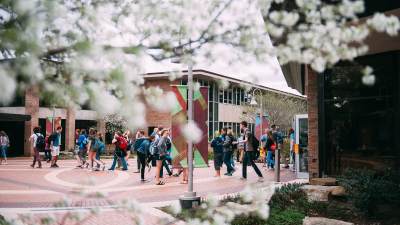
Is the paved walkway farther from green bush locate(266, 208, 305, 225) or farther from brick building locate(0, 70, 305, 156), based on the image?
brick building locate(0, 70, 305, 156)

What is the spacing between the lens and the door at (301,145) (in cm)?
1609

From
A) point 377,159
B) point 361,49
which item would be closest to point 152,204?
point 377,159

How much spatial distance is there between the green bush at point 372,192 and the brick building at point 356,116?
7.69 ft

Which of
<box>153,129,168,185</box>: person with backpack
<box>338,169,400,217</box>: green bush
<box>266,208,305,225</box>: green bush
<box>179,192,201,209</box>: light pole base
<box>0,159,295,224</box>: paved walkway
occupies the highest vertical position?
<box>153,129,168,185</box>: person with backpack

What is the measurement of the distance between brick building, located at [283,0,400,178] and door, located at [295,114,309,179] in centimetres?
393

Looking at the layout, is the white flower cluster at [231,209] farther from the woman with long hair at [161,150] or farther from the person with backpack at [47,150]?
the person with backpack at [47,150]

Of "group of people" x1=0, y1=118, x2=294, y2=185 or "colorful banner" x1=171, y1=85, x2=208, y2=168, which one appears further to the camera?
"group of people" x1=0, y1=118, x2=294, y2=185

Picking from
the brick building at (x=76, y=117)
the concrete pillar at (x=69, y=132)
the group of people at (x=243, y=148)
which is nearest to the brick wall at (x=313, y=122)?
the group of people at (x=243, y=148)

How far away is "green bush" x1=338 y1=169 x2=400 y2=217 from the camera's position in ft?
26.4

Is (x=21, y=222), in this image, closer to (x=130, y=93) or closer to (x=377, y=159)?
(x=130, y=93)

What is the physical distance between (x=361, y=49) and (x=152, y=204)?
8323mm

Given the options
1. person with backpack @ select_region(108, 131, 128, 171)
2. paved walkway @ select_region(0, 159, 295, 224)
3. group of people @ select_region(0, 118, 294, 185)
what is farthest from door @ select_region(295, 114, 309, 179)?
person with backpack @ select_region(108, 131, 128, 171)

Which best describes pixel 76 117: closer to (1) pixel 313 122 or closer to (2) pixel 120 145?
(2) pixel 120 145

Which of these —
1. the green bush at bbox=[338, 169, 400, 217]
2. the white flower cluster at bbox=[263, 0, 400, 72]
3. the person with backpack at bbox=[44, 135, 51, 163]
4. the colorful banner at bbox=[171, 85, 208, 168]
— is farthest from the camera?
the person with backpack at bbox=[44, 135, 51, 163]
